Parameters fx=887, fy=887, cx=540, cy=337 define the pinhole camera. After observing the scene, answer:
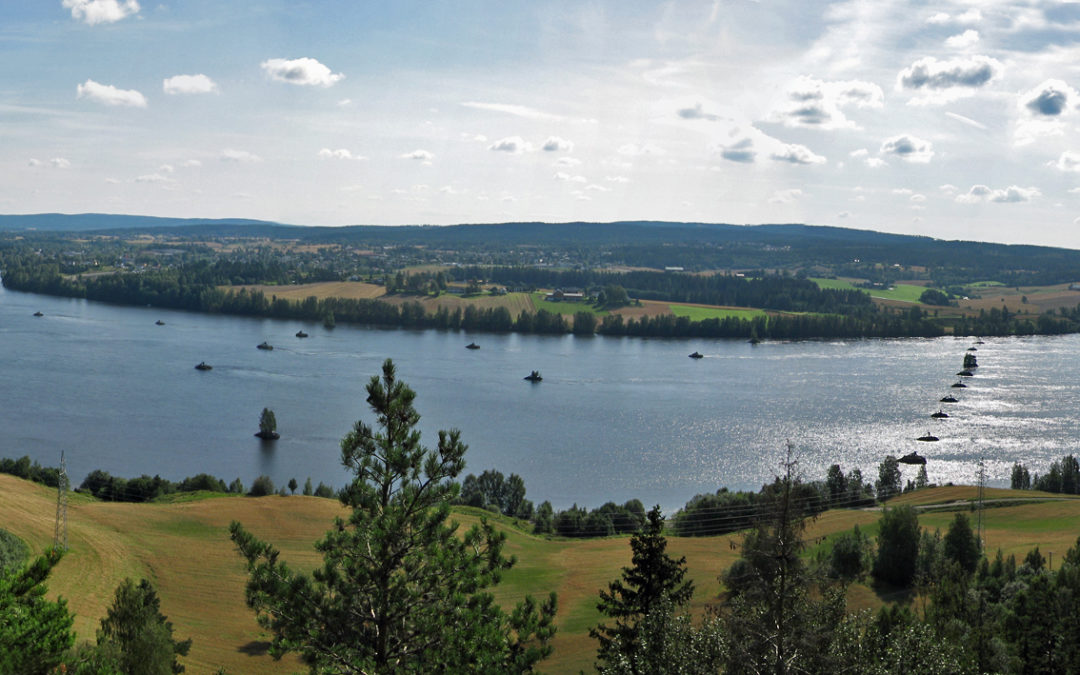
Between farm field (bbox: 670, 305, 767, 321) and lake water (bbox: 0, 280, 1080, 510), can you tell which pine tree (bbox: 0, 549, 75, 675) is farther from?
farm field (bbox: 670, 305, 767, 321)

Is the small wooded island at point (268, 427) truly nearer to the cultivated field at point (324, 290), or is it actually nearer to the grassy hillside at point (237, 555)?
the grassy hillside at point (237, 555)

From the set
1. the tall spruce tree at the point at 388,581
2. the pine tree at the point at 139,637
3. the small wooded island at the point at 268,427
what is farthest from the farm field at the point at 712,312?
the tall spruce tree at the point at 388,581

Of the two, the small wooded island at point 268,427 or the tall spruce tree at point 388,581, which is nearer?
the tall spruce tree at point 388,581

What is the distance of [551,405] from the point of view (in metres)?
47.7

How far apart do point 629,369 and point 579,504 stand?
27.9m

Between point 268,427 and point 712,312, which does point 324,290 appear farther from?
point 268,427

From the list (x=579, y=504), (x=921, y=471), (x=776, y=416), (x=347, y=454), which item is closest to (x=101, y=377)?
(x=579, y=504)

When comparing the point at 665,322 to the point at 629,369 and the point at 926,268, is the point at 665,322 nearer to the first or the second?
the point at 629,369

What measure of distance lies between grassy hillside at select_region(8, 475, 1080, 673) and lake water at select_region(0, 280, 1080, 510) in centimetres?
771

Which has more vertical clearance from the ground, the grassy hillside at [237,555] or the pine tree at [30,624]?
the pine tree at [30,624]

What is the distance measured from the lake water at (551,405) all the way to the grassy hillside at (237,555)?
7714 millimetres

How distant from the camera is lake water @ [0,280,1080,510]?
36.5 m

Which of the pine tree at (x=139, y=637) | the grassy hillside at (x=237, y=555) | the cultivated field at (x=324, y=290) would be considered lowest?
the grassy hillside at (x=237, y=555)

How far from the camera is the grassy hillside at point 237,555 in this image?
17.0 metres
